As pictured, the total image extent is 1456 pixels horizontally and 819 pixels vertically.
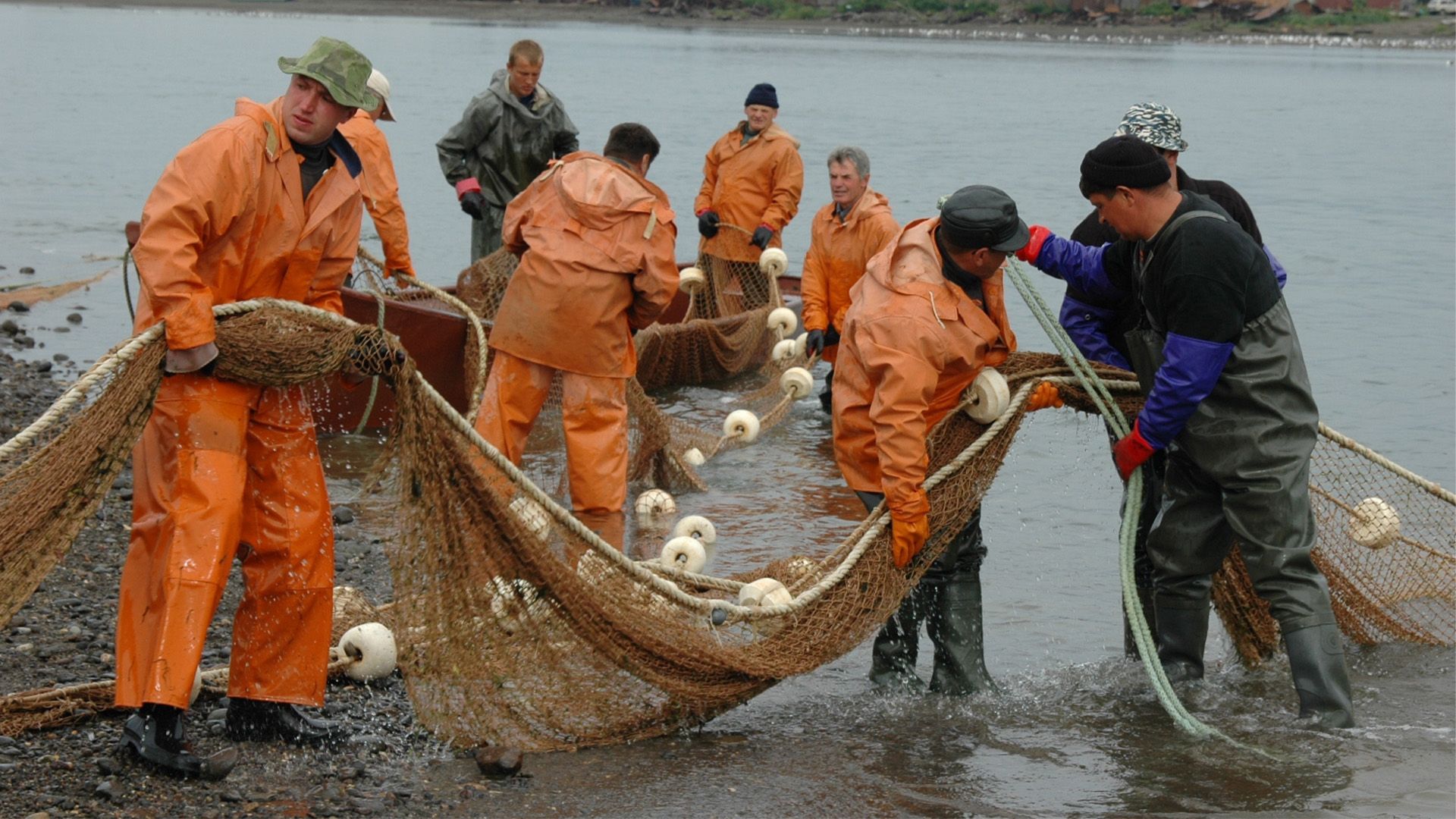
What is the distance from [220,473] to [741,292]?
7757 millimetres

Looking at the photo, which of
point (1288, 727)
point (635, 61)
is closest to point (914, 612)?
point (1288, 727)

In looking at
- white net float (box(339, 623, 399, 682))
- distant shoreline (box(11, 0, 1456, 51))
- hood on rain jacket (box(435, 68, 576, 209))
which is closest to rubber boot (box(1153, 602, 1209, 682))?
white net float (box(339, 623, 399, 682))

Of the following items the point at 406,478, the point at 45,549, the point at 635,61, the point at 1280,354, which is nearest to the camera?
the point at 45,549

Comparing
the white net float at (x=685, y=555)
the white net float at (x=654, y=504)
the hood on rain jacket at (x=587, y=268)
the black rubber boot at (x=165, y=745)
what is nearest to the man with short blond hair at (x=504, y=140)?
the white net float at (x=654, y=504)

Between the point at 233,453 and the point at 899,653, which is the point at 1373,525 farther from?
the point at 233,453

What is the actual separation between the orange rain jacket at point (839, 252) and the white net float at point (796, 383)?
0.21 meters

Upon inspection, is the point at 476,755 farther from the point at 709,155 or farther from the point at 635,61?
the point at 635,61

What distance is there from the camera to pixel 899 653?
19.2 feet

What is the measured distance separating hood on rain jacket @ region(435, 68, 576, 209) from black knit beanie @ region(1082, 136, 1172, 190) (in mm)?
5505

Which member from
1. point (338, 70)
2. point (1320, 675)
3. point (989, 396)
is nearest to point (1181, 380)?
point (989, 396)

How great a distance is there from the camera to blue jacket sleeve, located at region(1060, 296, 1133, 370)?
5668mm

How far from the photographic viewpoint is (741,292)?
466 inches

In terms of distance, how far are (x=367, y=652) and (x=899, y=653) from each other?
1.89 m

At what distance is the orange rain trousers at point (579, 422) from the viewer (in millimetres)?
6812
